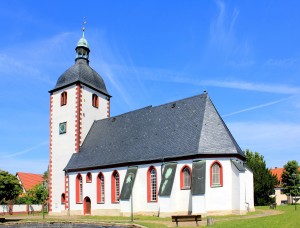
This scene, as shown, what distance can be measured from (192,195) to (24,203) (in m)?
36.8

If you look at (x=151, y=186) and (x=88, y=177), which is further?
(x=88, y=177)

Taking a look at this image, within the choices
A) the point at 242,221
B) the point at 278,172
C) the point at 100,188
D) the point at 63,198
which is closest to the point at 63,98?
the point at 63,198

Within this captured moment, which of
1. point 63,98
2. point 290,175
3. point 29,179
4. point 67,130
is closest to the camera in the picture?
point 67,130

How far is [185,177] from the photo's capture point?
31328 millimetres

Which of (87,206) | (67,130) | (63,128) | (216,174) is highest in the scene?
(63,128)

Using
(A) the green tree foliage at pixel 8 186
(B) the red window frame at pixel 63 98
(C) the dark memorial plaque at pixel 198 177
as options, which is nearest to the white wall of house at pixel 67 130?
(B) the red window frame at pixel 63 98

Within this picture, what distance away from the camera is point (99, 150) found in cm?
3938

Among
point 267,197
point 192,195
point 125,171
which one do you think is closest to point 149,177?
point 125,171

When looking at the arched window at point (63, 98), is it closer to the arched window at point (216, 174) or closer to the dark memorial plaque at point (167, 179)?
the dark memorial plaque at point (167, 179)

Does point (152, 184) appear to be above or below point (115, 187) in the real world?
above

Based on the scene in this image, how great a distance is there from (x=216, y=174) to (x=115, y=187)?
11.3 m

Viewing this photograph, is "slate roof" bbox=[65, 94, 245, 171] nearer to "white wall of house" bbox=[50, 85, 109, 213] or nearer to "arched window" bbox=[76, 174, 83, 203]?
"arched window" bbox=[76, 174, 83, 203]

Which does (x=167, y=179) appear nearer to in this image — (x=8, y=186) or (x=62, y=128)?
(x=62, y=128)

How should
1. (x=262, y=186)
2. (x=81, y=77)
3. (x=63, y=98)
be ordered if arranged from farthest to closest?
1. (x=262, y=186)
2. (x=63, y=98)
3. (x=81, y=77)
